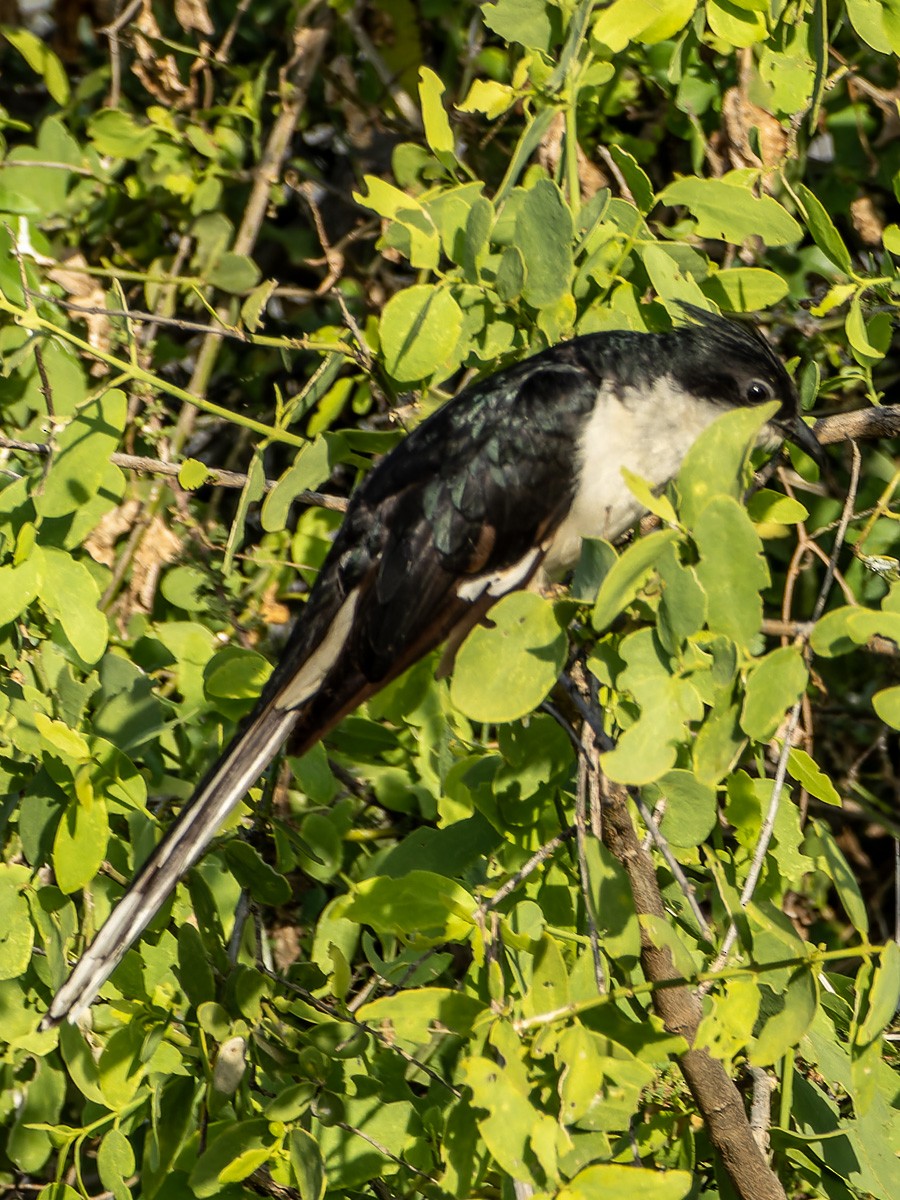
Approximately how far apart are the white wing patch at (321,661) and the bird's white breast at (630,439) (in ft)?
1.62

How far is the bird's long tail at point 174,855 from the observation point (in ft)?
7.52

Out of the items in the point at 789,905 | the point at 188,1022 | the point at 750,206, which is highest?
the point at 750,206

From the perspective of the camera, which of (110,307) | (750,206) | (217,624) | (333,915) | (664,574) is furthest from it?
(217,624)

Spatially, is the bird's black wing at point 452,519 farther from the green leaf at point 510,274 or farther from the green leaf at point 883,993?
the green leaf at point 883,993

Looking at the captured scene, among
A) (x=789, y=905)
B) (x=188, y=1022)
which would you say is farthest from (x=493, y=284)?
(x=789, y=905)

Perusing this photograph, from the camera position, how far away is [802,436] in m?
2.83

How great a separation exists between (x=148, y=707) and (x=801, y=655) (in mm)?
1295

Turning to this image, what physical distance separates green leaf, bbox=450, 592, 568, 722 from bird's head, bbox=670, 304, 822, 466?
127cm

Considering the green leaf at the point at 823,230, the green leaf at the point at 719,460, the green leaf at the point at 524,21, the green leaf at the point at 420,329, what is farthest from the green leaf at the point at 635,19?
the green leaf at the point at 719,460

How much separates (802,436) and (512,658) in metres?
1.22

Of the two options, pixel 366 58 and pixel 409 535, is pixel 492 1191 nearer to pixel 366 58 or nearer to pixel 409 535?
pixel 409 535

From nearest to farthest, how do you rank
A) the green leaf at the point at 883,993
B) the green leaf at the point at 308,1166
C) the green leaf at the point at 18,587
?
the green leaf at the point at 883,993, the green leaf at the point at 308,1166, the green leaf at the point at 18,587

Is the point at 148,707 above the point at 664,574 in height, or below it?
below

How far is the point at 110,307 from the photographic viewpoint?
282 cm
